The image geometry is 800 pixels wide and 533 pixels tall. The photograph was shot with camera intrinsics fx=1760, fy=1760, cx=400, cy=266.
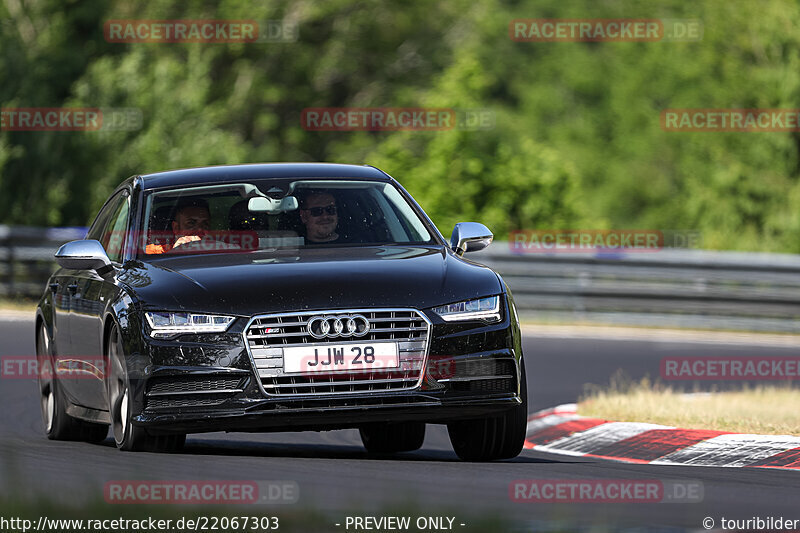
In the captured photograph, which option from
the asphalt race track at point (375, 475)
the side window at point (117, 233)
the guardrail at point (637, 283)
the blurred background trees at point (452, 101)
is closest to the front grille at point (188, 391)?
the asphalt race track at point (375, 475)

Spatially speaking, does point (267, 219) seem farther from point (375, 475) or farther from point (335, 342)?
point (375, 475)

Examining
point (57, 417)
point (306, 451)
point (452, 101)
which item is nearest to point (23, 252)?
point (57, 417)

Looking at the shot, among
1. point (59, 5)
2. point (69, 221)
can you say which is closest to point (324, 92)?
point (59, 5)

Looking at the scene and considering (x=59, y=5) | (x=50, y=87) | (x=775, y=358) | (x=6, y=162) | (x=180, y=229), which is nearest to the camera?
(x=180, y=229)

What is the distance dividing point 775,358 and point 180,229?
32.9ft

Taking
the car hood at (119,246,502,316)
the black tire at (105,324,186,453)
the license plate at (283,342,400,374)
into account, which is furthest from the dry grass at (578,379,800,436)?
the black tire at (105,324,186,453)

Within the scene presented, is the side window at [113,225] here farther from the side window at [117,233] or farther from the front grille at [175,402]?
the front grille at [175,402]

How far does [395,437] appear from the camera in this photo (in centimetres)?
1000

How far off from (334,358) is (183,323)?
28.4 inches

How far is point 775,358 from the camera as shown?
17922mm

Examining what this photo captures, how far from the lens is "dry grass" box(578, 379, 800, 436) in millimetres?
10664

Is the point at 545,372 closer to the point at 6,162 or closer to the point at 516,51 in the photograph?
the point at 6,162

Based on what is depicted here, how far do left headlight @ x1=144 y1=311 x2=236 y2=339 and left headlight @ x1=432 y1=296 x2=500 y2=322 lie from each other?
99cm

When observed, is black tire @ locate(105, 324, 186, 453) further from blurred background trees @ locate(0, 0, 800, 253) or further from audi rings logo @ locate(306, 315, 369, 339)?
blurred background trees @ locate(0, 0, 800, 253)
